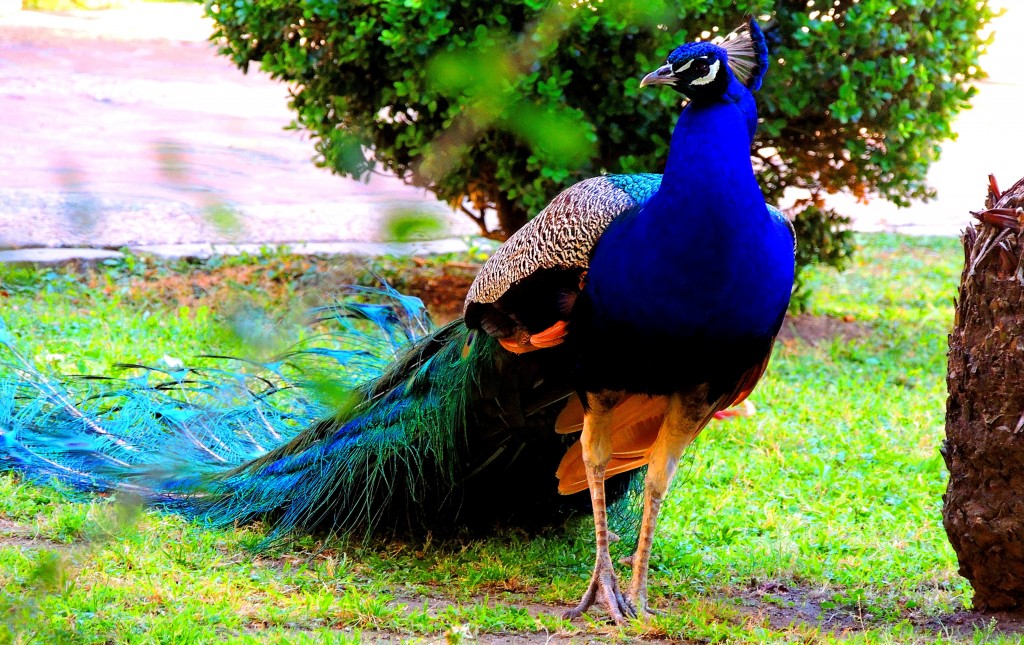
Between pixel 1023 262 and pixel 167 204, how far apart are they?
2.37 meters

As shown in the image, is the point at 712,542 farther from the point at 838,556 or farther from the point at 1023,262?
the point at 1023,262

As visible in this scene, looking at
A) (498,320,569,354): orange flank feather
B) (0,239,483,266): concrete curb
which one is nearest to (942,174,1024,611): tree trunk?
(498,320,569,354): orange flank feather

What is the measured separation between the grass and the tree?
136 cm

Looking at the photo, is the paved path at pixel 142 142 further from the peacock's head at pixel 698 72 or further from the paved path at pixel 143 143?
the peacock's head at pixel 698 72

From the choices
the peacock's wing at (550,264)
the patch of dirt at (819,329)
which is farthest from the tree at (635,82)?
the peacock's wing at (550,264)

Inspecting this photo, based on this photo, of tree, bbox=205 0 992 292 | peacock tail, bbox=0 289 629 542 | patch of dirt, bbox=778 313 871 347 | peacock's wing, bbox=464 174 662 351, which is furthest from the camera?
patch of dirt, bbox=778 313 871 347

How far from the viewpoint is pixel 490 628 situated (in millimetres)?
2975

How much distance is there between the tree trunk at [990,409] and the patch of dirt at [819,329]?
3418mm

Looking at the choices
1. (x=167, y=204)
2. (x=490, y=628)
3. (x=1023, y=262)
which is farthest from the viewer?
(x=490, y=628)

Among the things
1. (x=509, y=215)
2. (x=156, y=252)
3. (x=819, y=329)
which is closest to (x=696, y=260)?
(x=509, y=215)

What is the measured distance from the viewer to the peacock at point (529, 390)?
2729 millimetres

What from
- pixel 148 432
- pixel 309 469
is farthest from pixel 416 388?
pixel 148 432

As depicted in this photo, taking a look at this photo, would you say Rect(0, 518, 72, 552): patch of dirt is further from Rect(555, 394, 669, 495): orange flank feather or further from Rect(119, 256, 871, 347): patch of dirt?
Rect(119, 256, 871, 347): patch of dirt

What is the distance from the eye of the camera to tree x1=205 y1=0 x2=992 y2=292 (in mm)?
5109
